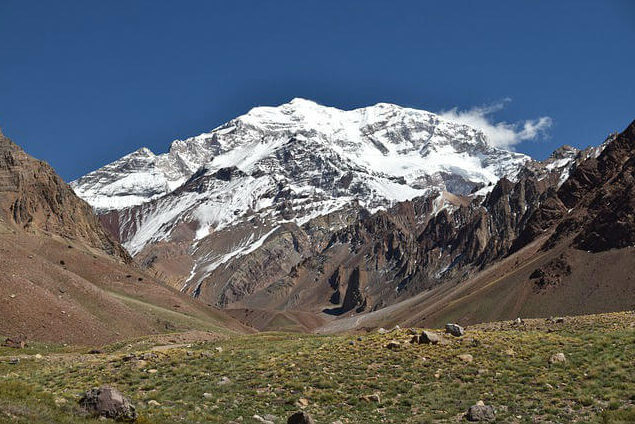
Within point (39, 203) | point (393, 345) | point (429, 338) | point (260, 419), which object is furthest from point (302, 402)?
point (39, 203)

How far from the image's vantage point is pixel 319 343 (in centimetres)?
4138

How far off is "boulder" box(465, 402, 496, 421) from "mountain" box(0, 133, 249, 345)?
5430 centimetres

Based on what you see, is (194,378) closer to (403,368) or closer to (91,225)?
(403,368)

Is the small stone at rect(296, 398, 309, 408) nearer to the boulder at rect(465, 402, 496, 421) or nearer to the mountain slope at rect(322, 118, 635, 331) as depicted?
the boulder at rect(465, 402, 496, 421)

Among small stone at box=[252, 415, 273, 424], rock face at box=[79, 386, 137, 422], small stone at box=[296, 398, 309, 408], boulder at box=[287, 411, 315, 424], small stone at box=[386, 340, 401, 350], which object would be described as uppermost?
small stone at box=[386, 340, 401, 350]

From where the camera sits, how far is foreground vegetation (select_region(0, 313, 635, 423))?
86.7 feet

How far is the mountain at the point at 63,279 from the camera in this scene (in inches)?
2940

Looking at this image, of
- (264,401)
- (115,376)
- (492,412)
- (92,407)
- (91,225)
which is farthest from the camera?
(91,225)

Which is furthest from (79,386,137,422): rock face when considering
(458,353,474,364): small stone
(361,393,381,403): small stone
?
(458,353,474,364): small stone

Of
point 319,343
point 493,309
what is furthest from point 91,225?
point 319,343

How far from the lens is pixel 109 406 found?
22.9 m

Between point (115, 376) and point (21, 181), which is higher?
point (21, 181)

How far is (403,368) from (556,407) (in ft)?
26.7

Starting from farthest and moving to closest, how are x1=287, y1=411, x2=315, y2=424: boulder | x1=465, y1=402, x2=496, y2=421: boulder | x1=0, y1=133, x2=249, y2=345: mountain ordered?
x1=0, y1=133, x2=249, y2=345: mountain < x1=465, y1=402, x2=496, y2=421: boulder < x1=287, y1=411, x2=315, y2=424: boulder
